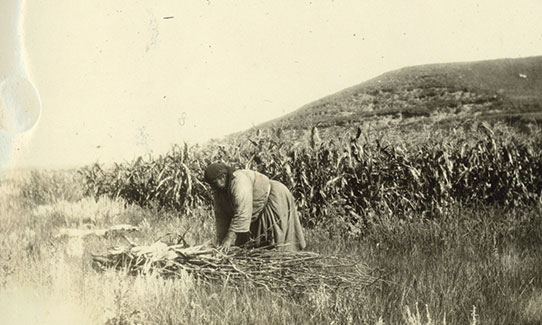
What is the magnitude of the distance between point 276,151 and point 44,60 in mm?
1928

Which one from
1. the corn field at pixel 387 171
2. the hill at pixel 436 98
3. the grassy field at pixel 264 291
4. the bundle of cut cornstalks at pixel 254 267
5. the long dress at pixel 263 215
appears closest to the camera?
the grassy field at pixel 264 291

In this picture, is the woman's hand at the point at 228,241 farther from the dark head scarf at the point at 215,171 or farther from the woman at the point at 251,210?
the dark head scarf at the point at 215,171

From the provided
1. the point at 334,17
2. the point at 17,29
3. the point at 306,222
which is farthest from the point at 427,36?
the point at 17,29

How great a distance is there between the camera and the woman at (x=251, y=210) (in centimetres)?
345

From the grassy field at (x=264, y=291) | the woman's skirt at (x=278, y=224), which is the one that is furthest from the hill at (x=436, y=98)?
the grassy field at (x=264, y=291)

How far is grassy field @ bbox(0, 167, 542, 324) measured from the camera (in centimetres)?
311

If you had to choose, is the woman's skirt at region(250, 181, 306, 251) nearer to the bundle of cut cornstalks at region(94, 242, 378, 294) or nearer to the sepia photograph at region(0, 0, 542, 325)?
the sepia photograph at region(0, 0, 542, 325)

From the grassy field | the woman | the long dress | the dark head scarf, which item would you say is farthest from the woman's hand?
the dark head scarf

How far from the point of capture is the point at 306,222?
436 cm

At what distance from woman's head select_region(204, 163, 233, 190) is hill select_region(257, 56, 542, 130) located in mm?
992

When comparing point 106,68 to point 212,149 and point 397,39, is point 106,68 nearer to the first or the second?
point 212,149

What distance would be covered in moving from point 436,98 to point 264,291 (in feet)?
14.4

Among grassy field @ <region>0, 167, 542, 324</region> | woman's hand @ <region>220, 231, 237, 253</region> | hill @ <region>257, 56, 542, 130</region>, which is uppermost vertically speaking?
hill @ <region>257, 56, 542, 130</region>

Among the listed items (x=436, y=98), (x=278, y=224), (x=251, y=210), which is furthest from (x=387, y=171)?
(x=436, y=98)
